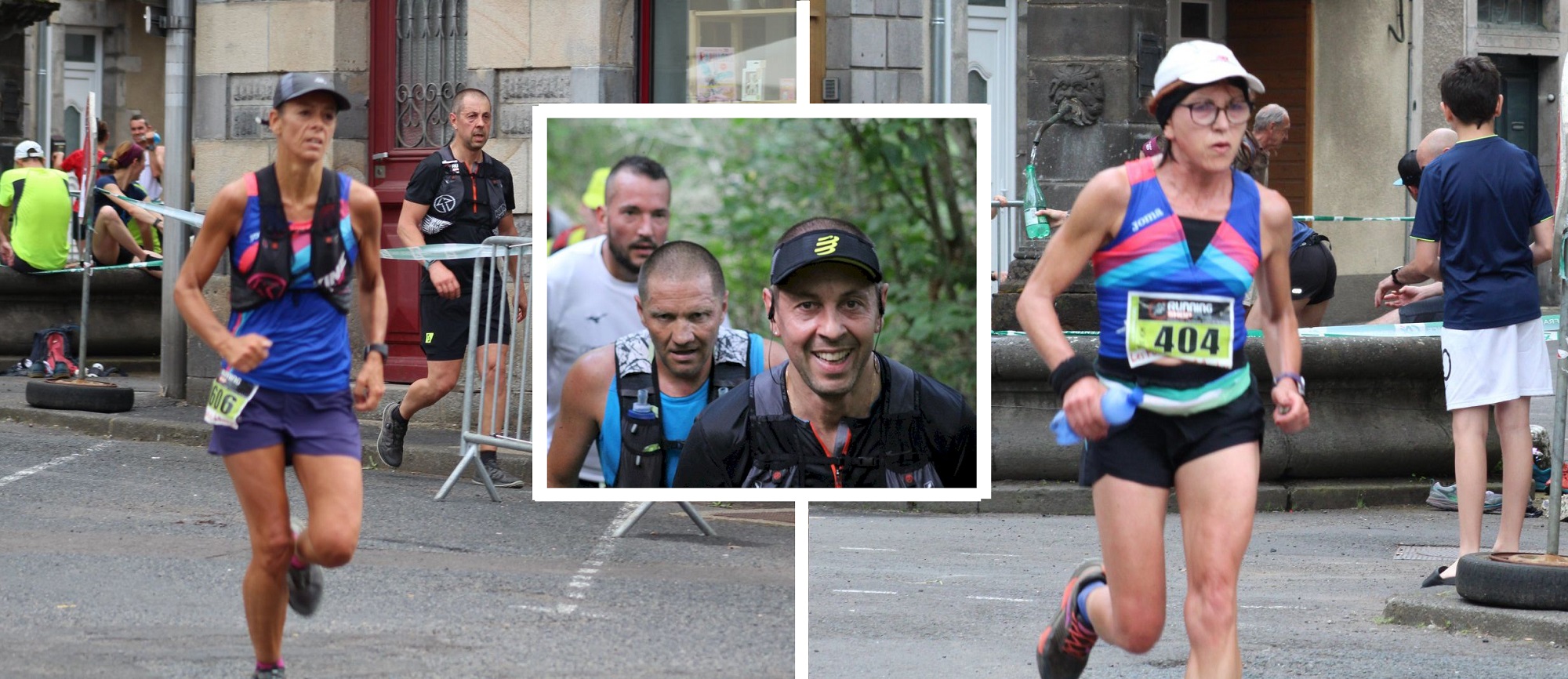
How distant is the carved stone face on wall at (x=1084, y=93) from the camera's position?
51.8 ft

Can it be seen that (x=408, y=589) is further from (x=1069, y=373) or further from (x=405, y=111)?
(x=405, y=111)

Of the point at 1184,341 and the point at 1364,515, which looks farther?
the point at 1364,515

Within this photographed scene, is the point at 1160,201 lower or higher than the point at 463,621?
higher

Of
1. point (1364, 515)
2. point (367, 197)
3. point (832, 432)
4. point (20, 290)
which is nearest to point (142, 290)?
point (20, 290)

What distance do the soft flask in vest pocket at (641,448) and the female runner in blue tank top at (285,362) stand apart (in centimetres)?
108

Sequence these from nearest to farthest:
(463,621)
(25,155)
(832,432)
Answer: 1. (832,432)
2. (463,621)
3. (25,155)

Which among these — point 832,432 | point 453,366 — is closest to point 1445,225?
point 832,432

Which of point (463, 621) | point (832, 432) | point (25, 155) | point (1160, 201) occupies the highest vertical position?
point (25, 155)

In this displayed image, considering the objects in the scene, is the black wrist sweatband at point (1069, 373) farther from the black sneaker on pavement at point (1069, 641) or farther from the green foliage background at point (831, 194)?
the black sneaker on pavement at point (1069, 641)

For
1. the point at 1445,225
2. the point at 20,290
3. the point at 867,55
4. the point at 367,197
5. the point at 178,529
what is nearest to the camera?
the point at 367,197

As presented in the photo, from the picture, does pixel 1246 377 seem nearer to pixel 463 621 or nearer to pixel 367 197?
pixel 367 197

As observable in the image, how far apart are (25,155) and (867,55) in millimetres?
8902

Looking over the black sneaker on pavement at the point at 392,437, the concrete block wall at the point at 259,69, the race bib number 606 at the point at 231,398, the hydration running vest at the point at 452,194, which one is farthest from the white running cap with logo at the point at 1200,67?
the concrete block wall at the point at 259,69

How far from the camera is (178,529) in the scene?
927 cm
